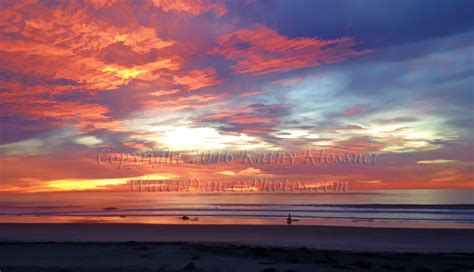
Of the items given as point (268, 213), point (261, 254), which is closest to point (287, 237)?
point (261, 254)

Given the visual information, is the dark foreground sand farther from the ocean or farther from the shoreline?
the ocean

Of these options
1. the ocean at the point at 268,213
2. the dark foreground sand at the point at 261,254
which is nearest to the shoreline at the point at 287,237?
the dark foreground sand at the point at 261,254

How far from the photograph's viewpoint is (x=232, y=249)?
59.1 feet

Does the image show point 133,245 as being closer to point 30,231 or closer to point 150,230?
point 150,230

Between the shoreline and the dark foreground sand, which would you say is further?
the shoreline

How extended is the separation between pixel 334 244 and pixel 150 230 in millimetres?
14275

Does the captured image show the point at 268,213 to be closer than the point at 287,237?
No

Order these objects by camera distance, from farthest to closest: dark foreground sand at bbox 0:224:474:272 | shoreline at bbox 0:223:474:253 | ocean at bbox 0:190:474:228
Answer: ocean at bbox 0:190:474:228 < shoreline at bbox 0:223:474:253 < dark foreground sand at bbox 0:224:474:272

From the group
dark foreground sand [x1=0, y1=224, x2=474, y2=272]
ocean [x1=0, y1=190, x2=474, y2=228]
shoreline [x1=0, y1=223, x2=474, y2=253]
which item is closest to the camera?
dark foreground sand [x1=0, y1=224, x2=474, y2=272]

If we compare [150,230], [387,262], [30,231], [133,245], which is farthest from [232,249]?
[30,231]

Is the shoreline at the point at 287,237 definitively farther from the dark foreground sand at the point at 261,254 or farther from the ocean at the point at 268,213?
the ocean at the point at 268,213

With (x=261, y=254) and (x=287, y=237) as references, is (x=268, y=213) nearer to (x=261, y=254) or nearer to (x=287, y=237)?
(x=287, y=237)

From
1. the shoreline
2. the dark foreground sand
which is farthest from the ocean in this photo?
the dark foreground sand

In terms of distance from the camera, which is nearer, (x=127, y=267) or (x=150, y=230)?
(x=127, y=267)
